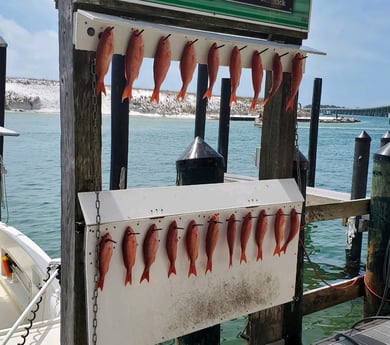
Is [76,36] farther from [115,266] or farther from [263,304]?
[263,304]

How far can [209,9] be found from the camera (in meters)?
3.14

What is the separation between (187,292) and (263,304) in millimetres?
808

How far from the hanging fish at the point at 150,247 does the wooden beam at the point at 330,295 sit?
2.32 m

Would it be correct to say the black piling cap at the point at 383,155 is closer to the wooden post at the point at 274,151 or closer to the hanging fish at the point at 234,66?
the wooden post at the point at 274,151

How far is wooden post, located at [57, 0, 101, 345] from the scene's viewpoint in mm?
2701

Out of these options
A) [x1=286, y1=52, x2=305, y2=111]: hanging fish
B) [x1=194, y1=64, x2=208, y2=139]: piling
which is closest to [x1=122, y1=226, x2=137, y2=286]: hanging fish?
[x1=286, y1=52, x2=305, y2=111]: hanging fish

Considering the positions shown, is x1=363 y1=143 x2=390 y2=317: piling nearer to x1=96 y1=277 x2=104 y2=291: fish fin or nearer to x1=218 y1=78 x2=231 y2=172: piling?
x1=96 y1=277 x2=104 y2=291: fish fin

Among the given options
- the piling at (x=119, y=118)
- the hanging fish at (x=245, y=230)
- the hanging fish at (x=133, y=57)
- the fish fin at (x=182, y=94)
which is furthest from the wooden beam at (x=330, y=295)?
the piling at (x=119, y=118)

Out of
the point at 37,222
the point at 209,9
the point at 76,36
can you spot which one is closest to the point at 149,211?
the point at 76,36

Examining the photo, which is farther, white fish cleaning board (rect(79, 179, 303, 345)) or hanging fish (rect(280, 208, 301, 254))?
hanging fish (rect(280, 208, 301, 254))

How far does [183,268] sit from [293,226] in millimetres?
1081

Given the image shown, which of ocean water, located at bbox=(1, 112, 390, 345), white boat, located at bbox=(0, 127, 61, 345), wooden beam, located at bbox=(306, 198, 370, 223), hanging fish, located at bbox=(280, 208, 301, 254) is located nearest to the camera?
hanging fish, located at bbox=(280, 208, 301, 254)

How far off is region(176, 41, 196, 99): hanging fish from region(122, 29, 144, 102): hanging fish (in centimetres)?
33

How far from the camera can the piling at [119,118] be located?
668cm
